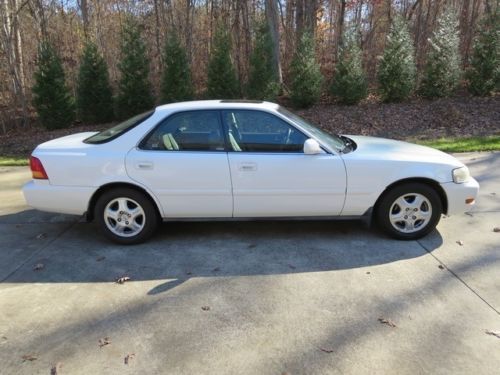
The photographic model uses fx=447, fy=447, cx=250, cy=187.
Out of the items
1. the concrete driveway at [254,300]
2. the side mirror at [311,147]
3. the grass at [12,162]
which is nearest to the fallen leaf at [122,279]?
the concrete driveway at [254,300]

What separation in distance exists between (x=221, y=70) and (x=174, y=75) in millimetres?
1465

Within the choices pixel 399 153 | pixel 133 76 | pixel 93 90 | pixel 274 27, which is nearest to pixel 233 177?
pixel 399 153

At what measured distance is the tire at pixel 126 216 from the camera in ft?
15.5

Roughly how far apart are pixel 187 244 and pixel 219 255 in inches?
19.0

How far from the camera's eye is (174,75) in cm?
1370

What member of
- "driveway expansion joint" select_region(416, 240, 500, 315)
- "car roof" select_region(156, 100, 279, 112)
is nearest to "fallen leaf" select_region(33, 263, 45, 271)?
"car roof" select_region(156, 100, 279, 112)

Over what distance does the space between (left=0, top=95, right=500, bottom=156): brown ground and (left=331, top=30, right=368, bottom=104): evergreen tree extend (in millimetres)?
364

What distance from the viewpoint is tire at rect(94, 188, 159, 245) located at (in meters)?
4.74

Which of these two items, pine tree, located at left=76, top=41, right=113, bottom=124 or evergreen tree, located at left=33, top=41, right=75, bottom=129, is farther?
pine tree, located at left=76, top=41, right=113, bottom=124

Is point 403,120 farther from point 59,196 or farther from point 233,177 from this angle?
point 59,196

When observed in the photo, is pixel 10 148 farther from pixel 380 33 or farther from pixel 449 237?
pixel 380 33

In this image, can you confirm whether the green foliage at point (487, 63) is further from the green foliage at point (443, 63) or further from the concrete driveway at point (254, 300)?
the concrete driveway at point (254, 300)

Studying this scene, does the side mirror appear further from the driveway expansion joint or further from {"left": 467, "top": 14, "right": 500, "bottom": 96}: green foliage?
{"left": 467, "top": 14, "right": 500, "bottom": 96}: green foliage

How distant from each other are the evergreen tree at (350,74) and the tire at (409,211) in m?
9.24
